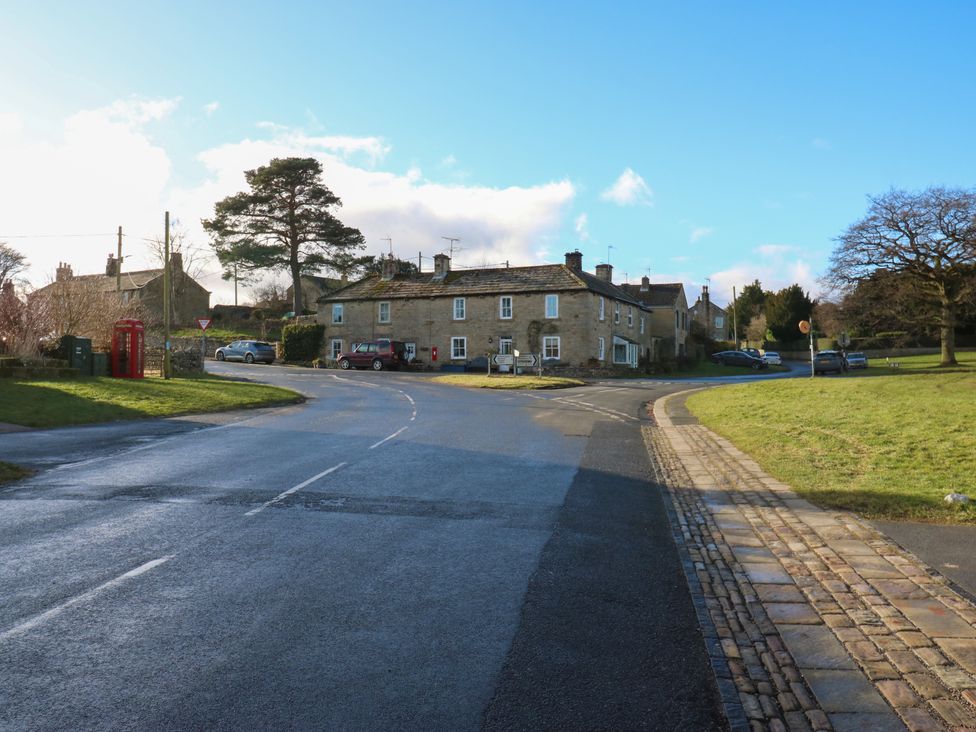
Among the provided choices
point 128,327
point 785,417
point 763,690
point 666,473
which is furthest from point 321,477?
point 128,327

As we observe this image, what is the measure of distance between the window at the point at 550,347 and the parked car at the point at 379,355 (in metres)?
9.90

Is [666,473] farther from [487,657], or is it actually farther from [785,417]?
[487,657]

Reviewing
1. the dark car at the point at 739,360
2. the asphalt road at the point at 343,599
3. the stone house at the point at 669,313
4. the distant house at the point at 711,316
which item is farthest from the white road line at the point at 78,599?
the distant house at the point at 711,316

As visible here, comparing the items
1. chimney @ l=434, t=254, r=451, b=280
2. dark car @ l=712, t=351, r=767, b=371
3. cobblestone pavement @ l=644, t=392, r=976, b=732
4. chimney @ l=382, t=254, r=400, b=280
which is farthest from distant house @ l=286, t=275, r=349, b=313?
cobblestone pavement @ l=644, t=392, r=976, b=732

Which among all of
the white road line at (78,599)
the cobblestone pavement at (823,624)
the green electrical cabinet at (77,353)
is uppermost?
the green electrical cabinet at (77,353)

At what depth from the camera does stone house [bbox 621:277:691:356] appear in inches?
2682

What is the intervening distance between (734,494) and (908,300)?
137 feet

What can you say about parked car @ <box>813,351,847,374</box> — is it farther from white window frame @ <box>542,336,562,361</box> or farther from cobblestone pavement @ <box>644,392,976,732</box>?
cobblestone pavement @ <box>644,392,976,732</box>

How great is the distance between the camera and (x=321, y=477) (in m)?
10.1

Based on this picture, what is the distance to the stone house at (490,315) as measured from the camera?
4934 centimetres

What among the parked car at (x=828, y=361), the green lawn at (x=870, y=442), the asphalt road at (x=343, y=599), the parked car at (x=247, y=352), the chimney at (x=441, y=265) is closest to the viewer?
the asphalt road at (x=343, y=599)

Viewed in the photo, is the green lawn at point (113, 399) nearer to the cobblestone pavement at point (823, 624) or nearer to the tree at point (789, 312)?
the cobblestone pavement at point (823, 624)

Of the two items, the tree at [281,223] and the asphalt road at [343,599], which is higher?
the tree at [281,223]

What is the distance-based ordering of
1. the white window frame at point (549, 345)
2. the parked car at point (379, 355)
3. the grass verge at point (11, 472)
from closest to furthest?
the grass verge at point (11, 472) < the parked car at point (379, 355) < the white window frame at point (549, 345)
